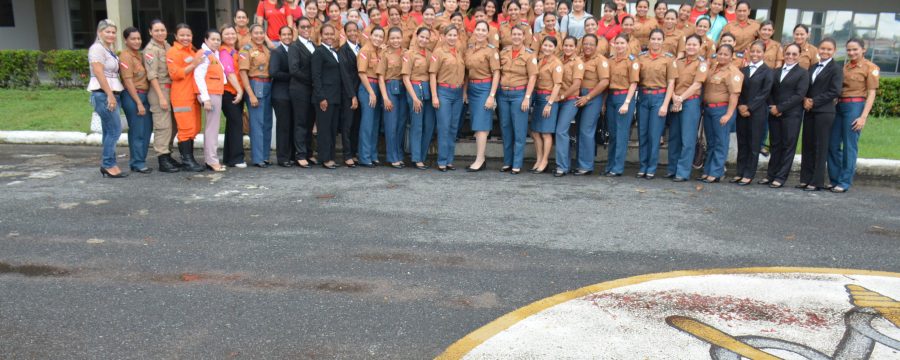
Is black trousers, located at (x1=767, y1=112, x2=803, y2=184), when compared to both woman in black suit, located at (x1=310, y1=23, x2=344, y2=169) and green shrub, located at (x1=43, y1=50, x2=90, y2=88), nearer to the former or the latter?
woman in black suit, located at (x1=310, y1=23, x2=344, y2=169)

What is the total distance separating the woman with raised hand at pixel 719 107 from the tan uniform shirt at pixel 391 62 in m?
3.58

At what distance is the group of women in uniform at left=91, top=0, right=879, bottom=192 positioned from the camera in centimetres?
795

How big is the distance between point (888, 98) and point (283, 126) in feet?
36.7

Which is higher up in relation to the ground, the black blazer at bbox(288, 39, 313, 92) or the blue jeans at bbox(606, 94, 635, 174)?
the black blazer at bbox(288, 39, 313, 92)

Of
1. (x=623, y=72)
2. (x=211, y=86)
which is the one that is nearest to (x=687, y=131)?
(x=623, y=72)

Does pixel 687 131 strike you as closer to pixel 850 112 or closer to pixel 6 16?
pixel 850 112

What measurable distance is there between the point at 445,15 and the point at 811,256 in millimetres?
5759

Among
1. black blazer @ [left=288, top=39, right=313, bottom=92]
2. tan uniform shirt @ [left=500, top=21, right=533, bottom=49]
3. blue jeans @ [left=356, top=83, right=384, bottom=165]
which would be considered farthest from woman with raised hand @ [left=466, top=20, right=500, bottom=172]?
black blazer @ [left=288, top=39, right=313, bottom=92]

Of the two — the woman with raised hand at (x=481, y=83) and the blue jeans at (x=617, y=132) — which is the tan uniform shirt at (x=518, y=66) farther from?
the blue jeans at (x=617, y=132)

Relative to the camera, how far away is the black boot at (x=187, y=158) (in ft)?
27.4

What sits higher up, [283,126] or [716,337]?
[283,126]

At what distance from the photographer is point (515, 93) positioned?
338 inches

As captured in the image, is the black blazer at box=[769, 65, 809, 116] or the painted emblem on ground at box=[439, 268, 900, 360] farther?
the black blazer at box=[769, 65, 809, 116]

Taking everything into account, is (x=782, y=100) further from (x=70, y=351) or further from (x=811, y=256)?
(x=70, y=351)
